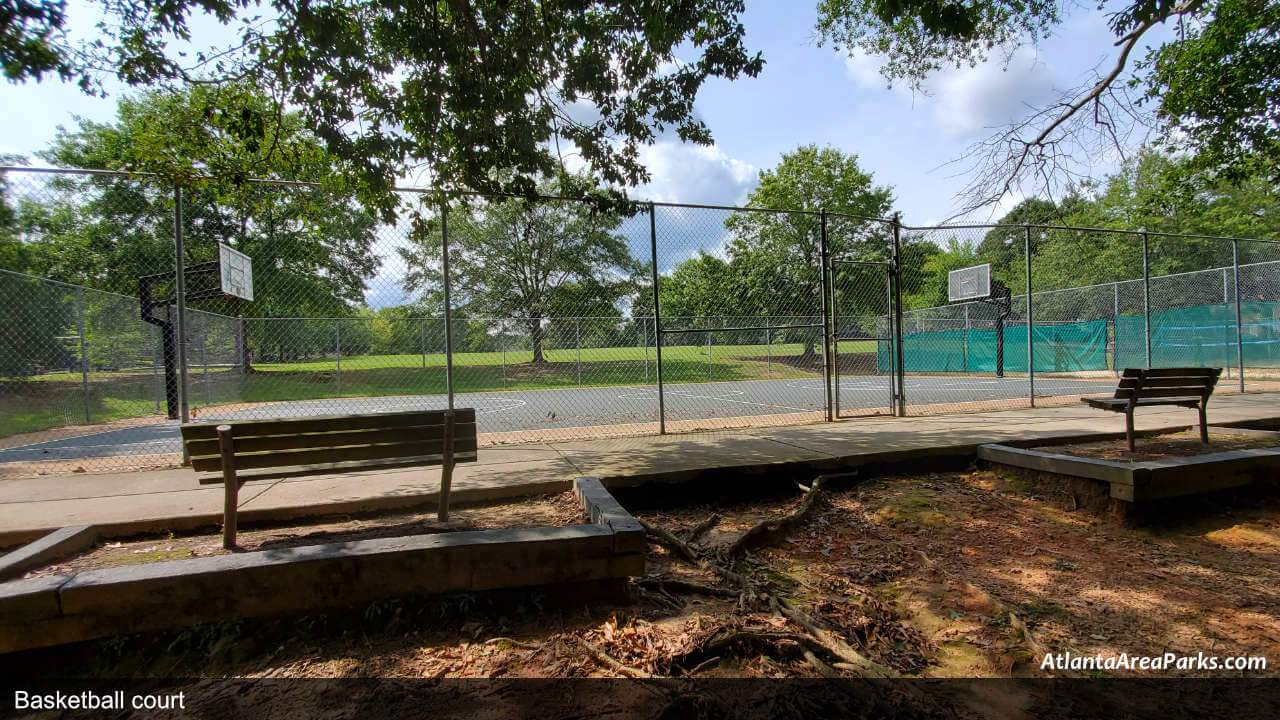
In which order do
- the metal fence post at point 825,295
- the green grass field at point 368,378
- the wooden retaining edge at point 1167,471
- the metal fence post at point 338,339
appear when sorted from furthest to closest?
the metal fence post at point 338,339 → the green grass field at point 368,378 → the metal fence post at point 825,295 → the wooden retaining edge at point 1167,471

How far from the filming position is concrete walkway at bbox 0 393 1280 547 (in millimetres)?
3605

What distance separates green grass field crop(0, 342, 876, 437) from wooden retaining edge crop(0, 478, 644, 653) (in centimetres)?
661

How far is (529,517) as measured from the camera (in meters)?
3.71

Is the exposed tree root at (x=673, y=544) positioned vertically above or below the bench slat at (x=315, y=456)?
below

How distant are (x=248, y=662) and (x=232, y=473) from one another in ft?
3.78

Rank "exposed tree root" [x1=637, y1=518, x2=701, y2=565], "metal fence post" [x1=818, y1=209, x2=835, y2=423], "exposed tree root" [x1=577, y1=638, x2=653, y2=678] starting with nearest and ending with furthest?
"exposed tree root" [x1=577, y1=638, x2=653, y2=678] < "exposed tree root" [x1=637, y1=518, x2=701, y2=565] < "metal fence post" [x1=818, y1=209, x2=835, y2=423]

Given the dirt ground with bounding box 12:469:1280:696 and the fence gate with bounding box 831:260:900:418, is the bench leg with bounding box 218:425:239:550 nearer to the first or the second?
the dirt ground with bounding box 12:469:1280:696

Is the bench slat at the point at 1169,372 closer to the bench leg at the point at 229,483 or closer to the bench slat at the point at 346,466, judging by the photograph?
the bench slat at the point at 346,466

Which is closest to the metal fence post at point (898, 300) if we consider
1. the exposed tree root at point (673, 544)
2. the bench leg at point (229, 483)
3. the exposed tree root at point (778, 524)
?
the exposed tree root at point (778, 524)

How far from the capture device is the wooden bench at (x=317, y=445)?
9.75 ft

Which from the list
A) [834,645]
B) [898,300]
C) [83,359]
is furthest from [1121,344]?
[83,359]

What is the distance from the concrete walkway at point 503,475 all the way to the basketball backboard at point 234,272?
15.7 ft

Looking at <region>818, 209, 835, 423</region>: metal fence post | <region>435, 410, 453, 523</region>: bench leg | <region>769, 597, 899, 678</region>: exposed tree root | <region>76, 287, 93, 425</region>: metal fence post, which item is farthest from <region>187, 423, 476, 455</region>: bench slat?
<region>76, 287, 93, 425</region>: metal fence post

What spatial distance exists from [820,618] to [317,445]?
2955mm
